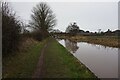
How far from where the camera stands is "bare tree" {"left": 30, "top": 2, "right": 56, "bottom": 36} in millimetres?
52506

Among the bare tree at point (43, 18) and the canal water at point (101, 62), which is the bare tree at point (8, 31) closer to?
the canal water at point (101, 62)

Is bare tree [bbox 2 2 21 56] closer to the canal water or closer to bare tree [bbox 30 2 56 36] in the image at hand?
the canal water

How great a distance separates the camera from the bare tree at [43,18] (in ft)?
172

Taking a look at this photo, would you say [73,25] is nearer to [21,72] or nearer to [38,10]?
[38,10]

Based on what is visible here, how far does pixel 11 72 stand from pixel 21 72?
1.59 feet


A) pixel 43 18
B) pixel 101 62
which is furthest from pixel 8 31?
pixel 43 18

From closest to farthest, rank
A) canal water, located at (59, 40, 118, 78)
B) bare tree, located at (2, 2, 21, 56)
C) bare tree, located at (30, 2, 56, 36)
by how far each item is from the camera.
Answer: canal water, located at (59, 40, 118, 78), bare tree, located at (2, 2, 21, 56), bare tree, located at (30, 2, 56, 36)

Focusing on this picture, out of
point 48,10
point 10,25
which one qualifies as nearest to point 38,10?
point 48,10

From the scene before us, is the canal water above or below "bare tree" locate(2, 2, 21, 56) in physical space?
below

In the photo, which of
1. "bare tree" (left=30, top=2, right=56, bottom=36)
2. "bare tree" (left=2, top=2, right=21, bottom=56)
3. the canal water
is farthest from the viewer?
"bare tree" (left=30, top=2, right=56, bottom=36)

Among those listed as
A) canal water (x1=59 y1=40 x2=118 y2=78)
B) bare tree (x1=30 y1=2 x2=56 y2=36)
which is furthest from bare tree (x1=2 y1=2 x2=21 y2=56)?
bare tree (x1=30 y1=2 x2=56 y2=36)

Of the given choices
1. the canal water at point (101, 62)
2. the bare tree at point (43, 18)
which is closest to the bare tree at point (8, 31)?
the canal water at point (101, 62)

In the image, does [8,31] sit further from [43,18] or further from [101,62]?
[43,18]

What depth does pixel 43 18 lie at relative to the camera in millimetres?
53812
